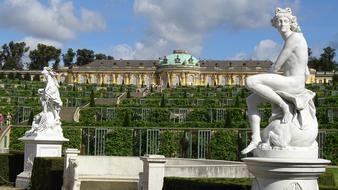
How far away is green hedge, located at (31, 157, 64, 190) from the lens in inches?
524

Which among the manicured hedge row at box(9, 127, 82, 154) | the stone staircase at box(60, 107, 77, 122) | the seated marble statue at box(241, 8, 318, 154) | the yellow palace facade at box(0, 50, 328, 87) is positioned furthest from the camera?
the yellow palace facade at box(0, 50, 328, 87)

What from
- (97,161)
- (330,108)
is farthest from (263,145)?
(330,108)

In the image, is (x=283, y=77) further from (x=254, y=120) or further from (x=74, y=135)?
(x=74, y=135)

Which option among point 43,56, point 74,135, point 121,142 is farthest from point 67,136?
point 43,56

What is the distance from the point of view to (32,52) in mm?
101562

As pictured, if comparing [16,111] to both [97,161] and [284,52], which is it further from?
[284,52]

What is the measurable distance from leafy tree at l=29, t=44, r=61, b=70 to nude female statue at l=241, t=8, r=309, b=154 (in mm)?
95638

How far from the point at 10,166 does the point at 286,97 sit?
11.5m

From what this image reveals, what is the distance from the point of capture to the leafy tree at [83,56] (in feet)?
361

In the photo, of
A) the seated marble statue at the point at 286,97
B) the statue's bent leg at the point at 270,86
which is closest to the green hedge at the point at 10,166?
the seated marble statue at the point at 286,97

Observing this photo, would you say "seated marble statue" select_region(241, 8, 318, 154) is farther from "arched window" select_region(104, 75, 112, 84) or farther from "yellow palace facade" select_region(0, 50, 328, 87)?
"arched window" select_region(104, 75, 112, 84)

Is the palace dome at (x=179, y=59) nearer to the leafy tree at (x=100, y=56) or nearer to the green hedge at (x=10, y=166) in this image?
the leafy tree at (x=100, y=56)

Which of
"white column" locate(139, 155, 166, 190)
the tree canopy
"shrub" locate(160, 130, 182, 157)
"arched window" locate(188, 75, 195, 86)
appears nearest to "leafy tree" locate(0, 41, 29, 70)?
"arched window" locate(188, 75, 195, 86)

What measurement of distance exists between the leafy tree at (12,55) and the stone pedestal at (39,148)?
87862 millimetres
